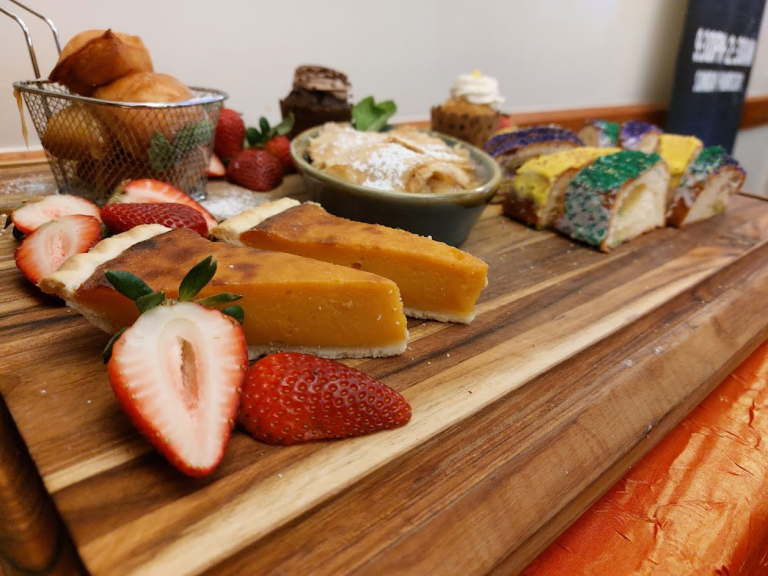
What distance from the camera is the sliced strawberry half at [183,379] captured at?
70cm

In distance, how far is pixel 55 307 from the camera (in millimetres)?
1072

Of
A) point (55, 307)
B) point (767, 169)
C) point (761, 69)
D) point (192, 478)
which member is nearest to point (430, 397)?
point (192, 478)

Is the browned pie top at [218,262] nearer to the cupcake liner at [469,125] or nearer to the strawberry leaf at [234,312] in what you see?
the strawberry leaf at [234,312]

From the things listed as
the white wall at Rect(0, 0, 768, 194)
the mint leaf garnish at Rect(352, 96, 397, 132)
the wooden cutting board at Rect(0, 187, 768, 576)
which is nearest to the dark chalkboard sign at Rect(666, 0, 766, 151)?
the white wall at Rect(0, 0, 768, 194)

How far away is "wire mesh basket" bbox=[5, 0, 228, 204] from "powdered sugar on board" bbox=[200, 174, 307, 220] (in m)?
0.14

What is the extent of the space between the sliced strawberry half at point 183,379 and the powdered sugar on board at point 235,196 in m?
0.88

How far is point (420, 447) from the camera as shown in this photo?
0.85 meters

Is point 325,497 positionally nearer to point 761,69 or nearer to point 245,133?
point 245,133

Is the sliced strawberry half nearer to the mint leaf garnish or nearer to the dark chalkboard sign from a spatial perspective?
the mint leaf garnish

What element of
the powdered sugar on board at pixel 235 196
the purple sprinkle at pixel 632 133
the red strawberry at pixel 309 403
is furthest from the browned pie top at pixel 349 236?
the purple sprinkle at pixel 632 133

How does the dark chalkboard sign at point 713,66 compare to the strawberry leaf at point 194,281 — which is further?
the dark chalkboard sign at point 713,66

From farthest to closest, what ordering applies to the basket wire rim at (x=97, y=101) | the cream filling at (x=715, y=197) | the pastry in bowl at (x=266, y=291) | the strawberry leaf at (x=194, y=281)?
the cream filling at (x=715, y=197) → the basket wire rim at (x=97, y=101) → the pastry in bowl at (x=266, y=291) → the strawberry leaf at (x=194, y=281)

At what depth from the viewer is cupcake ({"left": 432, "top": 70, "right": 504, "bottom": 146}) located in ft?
7.07

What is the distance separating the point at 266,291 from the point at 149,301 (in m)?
0.24
